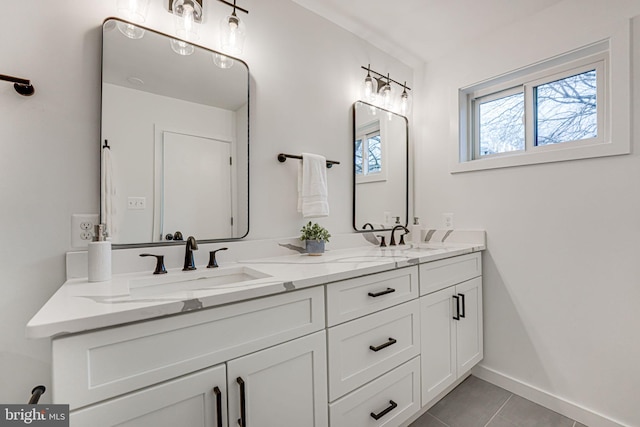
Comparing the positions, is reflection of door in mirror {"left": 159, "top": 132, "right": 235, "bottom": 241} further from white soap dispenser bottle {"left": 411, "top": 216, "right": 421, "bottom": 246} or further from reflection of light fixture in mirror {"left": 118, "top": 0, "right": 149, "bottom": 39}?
white soap dispenser bottle {"left": 411, "top": 216, "right": 421, "bottom": 246}

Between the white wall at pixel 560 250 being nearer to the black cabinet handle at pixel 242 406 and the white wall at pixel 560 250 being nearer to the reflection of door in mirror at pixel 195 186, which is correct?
the reflection of door in mirror at pixel 195 186

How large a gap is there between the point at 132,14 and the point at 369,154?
4.85ft

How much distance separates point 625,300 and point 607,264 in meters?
0.18

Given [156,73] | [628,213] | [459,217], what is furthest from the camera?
[459,217]

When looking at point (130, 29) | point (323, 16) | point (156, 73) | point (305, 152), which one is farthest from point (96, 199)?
point (323, 16)

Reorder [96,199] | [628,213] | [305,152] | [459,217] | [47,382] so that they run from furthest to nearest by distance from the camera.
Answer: [459,217] < [305,152] < [628,213] < [96,199] < [47,382]

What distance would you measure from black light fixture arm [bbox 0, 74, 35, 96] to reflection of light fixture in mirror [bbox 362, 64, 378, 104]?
1.73 meters

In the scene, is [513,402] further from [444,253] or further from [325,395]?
[325,395]

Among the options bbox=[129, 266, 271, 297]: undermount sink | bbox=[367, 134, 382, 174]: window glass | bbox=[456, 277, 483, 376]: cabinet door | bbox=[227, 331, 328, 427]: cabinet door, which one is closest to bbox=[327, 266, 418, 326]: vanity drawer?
bbox=[227, 331, 328, 427]: cabinet door

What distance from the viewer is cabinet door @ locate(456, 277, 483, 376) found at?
5.68 ft

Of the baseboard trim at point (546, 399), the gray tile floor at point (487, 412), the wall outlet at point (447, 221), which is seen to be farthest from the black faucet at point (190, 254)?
the baseboard trim at point (546, 399)

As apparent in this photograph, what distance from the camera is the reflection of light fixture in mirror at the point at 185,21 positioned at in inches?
49.3

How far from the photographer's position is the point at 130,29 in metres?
1.17

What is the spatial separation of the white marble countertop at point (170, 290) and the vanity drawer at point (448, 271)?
0.08 meters
